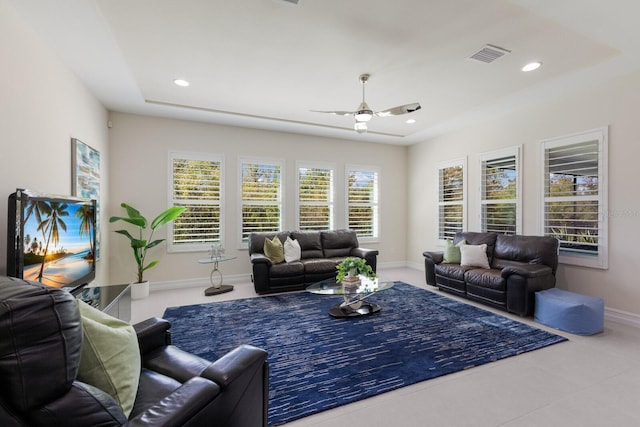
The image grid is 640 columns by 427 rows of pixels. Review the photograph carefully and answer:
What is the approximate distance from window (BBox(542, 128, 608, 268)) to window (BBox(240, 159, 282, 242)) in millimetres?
4496

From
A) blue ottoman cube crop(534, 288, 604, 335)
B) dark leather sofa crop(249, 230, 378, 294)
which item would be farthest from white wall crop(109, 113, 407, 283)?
blue ottoman cube crop(534, 288, 604, 335)

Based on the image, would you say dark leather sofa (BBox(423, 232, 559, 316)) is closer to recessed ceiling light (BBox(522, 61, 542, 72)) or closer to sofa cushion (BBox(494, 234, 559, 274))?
sofa cushion (BBox(494, 234, 559, 274))

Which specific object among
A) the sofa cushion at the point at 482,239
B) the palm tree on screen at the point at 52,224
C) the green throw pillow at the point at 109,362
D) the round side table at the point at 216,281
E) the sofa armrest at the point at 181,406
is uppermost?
the palm tree on screen at the point at 52,224

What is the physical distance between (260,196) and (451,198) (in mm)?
3893

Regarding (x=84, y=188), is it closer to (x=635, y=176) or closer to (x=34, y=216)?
(x=34, y=216)

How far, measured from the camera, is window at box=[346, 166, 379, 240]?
6.63m

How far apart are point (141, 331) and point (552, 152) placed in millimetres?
5440

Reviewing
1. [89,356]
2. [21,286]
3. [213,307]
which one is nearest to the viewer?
[21,286]

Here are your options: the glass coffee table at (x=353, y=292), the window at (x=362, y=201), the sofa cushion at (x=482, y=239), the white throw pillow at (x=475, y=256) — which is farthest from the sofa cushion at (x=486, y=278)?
the window at (x=362, y=201)

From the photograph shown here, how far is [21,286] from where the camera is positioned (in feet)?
2.95

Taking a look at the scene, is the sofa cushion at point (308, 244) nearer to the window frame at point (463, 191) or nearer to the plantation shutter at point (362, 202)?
the plantation shutter at point (362, 202)

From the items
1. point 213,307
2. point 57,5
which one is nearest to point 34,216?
point 57,5

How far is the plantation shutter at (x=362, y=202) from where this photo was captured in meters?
6.63

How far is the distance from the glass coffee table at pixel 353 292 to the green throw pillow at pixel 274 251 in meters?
1.28
